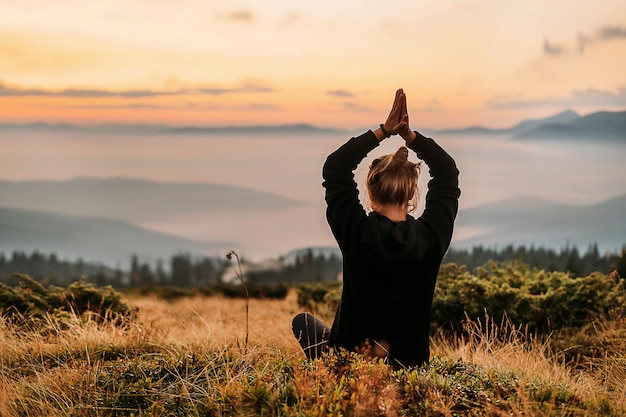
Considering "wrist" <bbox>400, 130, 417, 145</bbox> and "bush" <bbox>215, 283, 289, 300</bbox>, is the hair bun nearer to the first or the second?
"wrist" <bbox>400, 130, 417, 145</bbox>

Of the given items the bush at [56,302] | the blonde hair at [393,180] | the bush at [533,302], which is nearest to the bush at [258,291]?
the bush at [56,302]

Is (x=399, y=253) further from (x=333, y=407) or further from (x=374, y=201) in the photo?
(x=333, y=407)

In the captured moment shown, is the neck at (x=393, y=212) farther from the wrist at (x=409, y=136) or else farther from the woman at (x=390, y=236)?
the wrist at (x=409, y=136)

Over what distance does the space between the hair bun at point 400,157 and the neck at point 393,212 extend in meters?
0.29

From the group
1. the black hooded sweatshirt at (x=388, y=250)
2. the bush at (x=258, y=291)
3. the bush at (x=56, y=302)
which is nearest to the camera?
the black hooded sweatshirt at (x=388, y=250)

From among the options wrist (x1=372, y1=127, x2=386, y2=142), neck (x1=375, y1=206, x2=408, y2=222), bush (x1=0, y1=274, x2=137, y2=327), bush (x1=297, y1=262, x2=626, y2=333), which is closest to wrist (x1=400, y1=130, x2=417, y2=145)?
wrist (x1=372, y1=127, x2=386, y2=142)

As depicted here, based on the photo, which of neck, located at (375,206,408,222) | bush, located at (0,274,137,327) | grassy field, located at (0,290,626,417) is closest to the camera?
grassy field, located at (0,290,626,417)

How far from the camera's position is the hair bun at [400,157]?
415cm

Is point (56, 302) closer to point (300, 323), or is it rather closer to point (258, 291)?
point (300, 323)

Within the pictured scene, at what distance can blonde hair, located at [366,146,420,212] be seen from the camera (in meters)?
4.16

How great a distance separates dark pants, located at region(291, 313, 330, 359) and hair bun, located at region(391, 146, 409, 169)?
166 cm

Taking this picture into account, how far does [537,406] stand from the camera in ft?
12.7

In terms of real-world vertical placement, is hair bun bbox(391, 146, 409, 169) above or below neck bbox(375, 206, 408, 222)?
above

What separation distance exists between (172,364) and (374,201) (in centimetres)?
200
